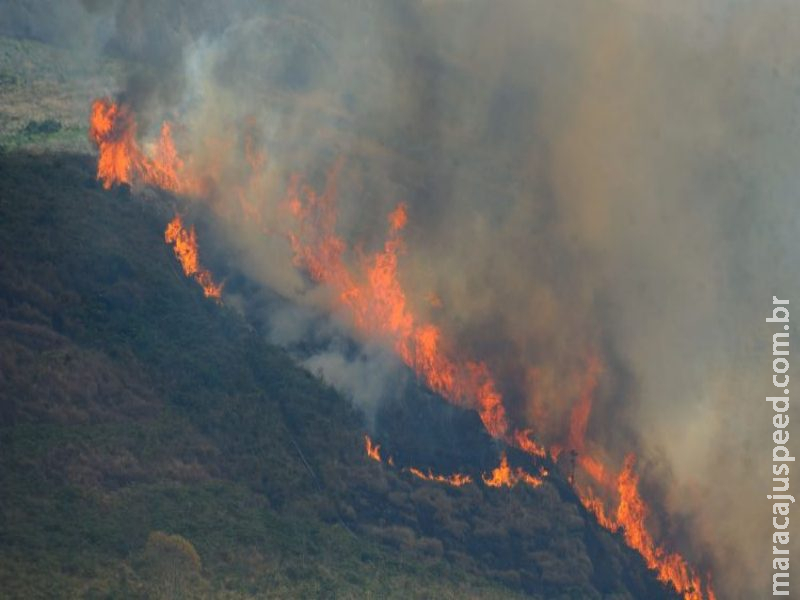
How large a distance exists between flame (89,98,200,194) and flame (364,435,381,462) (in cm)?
2254

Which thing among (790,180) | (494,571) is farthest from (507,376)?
(790,180)

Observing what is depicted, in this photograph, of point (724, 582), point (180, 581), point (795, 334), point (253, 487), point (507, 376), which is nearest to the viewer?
point (180, 581)

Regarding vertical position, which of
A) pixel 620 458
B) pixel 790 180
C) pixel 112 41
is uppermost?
pixel 112 41

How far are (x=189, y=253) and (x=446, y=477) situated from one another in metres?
23.4

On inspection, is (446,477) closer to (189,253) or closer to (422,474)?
(422,474)

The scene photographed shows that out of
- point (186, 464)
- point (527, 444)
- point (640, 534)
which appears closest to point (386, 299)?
point (527, 444)

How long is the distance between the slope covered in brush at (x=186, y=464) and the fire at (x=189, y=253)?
762 mm

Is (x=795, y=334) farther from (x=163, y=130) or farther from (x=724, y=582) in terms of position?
(x=163, y=130)

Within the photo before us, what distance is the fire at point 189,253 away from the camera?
275ft

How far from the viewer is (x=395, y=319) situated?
276ft

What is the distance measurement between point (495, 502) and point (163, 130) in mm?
35442

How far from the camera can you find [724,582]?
79000mm

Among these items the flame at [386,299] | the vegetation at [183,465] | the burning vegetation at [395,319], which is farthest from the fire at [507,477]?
the flame at [386,299]

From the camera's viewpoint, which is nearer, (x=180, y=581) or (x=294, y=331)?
(x=180, y=581)
